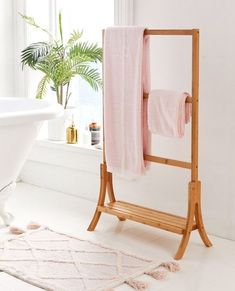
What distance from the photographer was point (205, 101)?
342cm

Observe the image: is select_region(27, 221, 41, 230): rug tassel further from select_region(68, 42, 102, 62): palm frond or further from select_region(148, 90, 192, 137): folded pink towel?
select_region(68, 42, 102, 62): palm frond

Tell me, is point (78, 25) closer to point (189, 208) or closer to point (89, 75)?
point (89, 75)

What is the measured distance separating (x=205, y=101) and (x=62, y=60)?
1.15 m

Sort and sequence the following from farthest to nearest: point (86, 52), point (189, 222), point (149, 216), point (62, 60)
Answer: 1. point (62, 60)
2. point (86, 52)
3. point (149, 216)
4. point (189, 222)

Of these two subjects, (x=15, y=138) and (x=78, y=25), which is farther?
(x=78, y=25)

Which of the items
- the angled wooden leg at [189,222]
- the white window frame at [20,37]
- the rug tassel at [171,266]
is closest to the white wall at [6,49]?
the white window frame at [20,37]

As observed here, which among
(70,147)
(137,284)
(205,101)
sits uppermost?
(205,101)

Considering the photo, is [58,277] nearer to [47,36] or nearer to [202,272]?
[202,272]

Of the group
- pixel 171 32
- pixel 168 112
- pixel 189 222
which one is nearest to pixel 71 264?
pixel 189 222

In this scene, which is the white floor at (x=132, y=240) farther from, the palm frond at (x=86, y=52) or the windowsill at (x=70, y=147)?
the palm frond at (x=86, y=52)

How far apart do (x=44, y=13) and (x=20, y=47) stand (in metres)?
0.30

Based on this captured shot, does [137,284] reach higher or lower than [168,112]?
lower

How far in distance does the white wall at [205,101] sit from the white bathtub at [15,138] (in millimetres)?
815

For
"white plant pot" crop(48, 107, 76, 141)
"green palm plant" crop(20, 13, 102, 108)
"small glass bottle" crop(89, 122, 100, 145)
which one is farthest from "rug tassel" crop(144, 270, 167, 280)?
"white plant pot" crop(48, 107, 76, 141)
